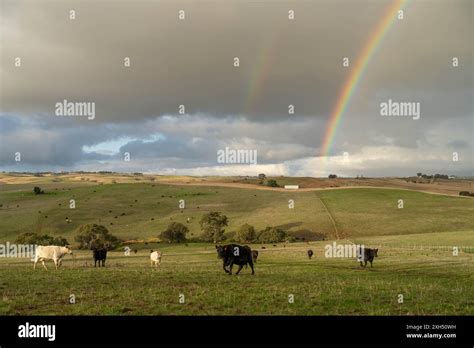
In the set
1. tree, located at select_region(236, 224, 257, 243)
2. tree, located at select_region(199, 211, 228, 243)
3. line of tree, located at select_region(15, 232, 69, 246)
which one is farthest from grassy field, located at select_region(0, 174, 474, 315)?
tree, located at select_region(236, 224, 257, 243)

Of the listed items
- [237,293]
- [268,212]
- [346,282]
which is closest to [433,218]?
[268,212]

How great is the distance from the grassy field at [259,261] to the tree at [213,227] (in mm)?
5314

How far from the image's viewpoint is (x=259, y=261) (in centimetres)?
4328

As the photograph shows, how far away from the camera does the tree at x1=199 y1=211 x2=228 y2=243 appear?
90375mm

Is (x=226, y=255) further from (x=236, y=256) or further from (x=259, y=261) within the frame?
(x=259, y=261)

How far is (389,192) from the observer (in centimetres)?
14000

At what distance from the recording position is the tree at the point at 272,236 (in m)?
90.1

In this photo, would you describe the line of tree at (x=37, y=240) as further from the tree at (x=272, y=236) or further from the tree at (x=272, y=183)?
the tree at (x=272, y=183)

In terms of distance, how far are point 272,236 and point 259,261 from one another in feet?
158

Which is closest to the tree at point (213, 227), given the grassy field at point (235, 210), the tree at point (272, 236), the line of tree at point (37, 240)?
the grassy field at point (235, 210)

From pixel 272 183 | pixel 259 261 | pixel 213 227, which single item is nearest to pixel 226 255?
Result: pixel 259 261

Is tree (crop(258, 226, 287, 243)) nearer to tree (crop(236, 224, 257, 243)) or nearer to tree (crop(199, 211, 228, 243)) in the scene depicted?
tree (crop(236, 224, 257, 243))
